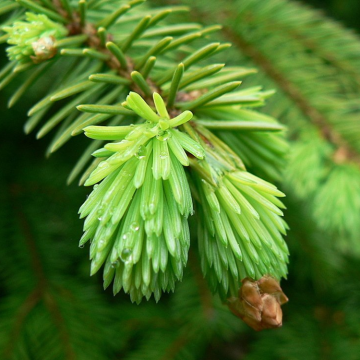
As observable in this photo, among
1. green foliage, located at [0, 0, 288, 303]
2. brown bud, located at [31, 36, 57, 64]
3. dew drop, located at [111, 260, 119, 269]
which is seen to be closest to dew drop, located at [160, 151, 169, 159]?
green foliage, located at [0, 0, 288, 303]

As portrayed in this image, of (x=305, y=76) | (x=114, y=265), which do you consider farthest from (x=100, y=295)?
Answer: (x=305, y=76)

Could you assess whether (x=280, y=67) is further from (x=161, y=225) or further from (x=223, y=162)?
(x=161, y=225)

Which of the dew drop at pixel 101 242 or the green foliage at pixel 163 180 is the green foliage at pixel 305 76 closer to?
the green foliage at pixel 163 180

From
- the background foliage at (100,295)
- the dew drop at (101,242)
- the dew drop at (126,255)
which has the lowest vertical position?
the background foliage at (100,295)

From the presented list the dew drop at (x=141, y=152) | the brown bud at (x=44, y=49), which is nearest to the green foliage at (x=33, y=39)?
the brown bud at (x=44, y=49)

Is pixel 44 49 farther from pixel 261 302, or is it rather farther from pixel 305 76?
pixel 305 76

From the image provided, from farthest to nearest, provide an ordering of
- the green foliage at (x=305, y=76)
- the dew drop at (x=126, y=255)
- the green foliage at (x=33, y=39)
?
the green foliage at (x=305, y=76)
the green foliage at (x=33, y=39)
the dew drop at (x=126, y=255)
